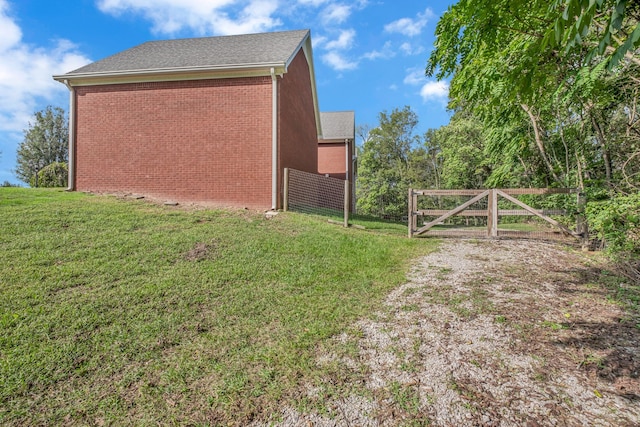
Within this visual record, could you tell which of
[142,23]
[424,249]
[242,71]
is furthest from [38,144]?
[424,249]

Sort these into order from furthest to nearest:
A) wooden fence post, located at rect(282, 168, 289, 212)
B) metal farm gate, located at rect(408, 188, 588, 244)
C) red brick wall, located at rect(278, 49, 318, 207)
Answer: red brick wall, located at rect(278, 49, 318, 207)
wooden fence post, located at rect(282, 168, 289, 212)
metal farm gate, located at rect(408, 188, 588, 244)

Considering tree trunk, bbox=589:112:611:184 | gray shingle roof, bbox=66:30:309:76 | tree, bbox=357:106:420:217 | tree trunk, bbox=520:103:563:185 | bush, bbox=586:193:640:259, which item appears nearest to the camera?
bush, bbox=586:193:640:259

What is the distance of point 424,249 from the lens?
695cm

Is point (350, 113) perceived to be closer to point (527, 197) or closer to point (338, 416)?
point (527, 197)

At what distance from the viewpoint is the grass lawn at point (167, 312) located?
230 cm

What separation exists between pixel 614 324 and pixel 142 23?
17.9 m

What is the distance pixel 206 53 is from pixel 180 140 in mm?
3404

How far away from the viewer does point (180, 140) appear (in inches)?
389

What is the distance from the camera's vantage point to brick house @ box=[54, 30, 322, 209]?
31.3 feet

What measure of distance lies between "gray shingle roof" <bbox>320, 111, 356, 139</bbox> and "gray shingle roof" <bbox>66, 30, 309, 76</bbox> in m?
7.58

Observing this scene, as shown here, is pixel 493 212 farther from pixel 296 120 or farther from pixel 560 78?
pixel 296 120

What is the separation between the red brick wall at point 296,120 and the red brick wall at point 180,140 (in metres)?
0.60

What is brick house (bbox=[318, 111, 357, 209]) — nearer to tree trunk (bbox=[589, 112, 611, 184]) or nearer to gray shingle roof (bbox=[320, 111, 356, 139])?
gray shingle roof (bbox=[320, 111, 356, 139])

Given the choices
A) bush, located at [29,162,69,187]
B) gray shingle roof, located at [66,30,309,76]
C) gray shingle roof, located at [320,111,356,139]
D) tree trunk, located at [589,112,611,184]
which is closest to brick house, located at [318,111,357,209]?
gray shingle roof, located at [320,111,356,139]
